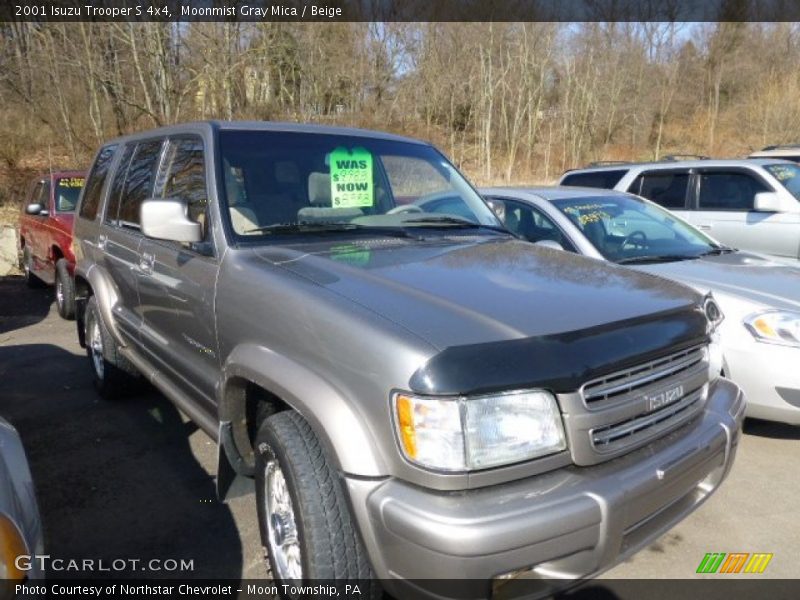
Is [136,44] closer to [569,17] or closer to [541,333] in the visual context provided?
[541,333]

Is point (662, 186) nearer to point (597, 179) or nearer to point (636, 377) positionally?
point (597, 179)

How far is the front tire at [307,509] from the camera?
203cm

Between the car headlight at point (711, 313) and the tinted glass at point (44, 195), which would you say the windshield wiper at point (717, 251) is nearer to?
the car headlight at point (711, 313)

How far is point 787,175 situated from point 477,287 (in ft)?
22.7

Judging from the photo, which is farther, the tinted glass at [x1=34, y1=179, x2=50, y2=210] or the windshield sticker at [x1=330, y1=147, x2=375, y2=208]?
the tinted glass at [x1=34, y1=179, x2=50, y2=210]

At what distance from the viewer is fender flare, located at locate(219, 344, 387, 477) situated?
1.91 meters

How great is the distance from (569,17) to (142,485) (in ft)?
110

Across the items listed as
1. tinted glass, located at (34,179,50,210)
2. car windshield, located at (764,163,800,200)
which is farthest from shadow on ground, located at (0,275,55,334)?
car windshield, located at (764,163,800,200)

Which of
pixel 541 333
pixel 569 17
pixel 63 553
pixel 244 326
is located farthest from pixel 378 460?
pixel 569 17

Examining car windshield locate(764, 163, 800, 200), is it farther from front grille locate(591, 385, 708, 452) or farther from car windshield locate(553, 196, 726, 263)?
front grille locate(591, 385, 708, 452)

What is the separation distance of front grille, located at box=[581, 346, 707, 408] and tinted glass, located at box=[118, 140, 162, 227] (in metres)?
2.90

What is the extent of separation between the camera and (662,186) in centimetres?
762

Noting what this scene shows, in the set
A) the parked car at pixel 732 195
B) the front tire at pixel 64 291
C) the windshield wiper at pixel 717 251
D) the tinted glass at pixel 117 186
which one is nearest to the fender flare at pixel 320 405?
the tinted glass at pixel 117 186

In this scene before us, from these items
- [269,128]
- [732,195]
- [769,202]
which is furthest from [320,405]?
[732,195]
